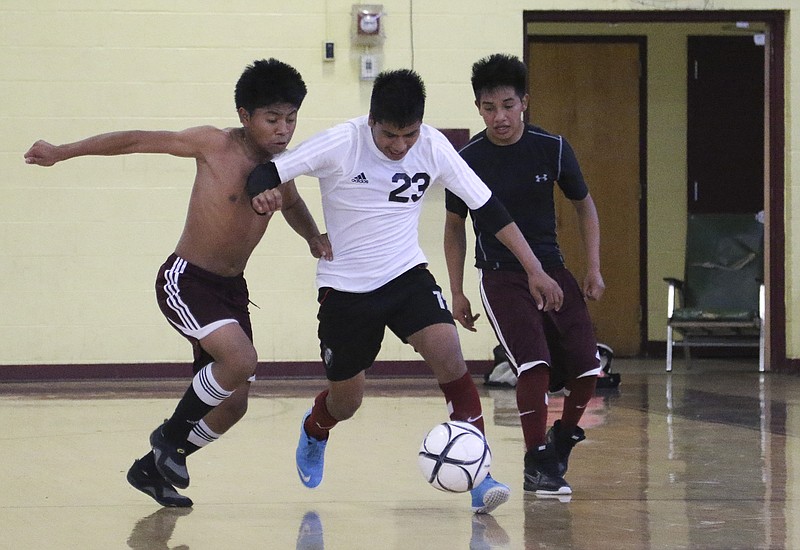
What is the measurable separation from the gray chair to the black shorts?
20.6 feet

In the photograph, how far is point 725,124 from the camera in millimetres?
11438

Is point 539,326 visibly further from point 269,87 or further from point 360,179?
point 269,87

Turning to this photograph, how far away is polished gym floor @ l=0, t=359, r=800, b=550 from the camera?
3.75m

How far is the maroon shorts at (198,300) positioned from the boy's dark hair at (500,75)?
1.11 m

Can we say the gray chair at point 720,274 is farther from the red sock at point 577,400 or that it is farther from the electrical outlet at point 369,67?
the red sock at point 577,400

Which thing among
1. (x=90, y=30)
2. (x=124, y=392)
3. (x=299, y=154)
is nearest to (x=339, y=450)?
(x=299, y=154)

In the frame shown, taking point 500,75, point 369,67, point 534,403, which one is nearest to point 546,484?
point 534,403

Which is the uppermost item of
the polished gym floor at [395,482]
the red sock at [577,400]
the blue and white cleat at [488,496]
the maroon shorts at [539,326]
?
the maroon shorts at [539,326]

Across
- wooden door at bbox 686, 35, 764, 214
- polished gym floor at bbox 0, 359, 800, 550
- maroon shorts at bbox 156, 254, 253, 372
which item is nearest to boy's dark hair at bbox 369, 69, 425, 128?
maroon shorts at bbox 156, 254, 253, 372

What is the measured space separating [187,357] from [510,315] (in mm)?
5271

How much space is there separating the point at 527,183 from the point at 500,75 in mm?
414

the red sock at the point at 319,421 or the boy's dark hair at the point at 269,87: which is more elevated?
the boy's dark hair at the point at 269,87

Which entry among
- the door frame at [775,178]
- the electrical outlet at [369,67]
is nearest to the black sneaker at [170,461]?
the electrical outlet at [369,67]

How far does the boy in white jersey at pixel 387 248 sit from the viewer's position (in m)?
4.17
